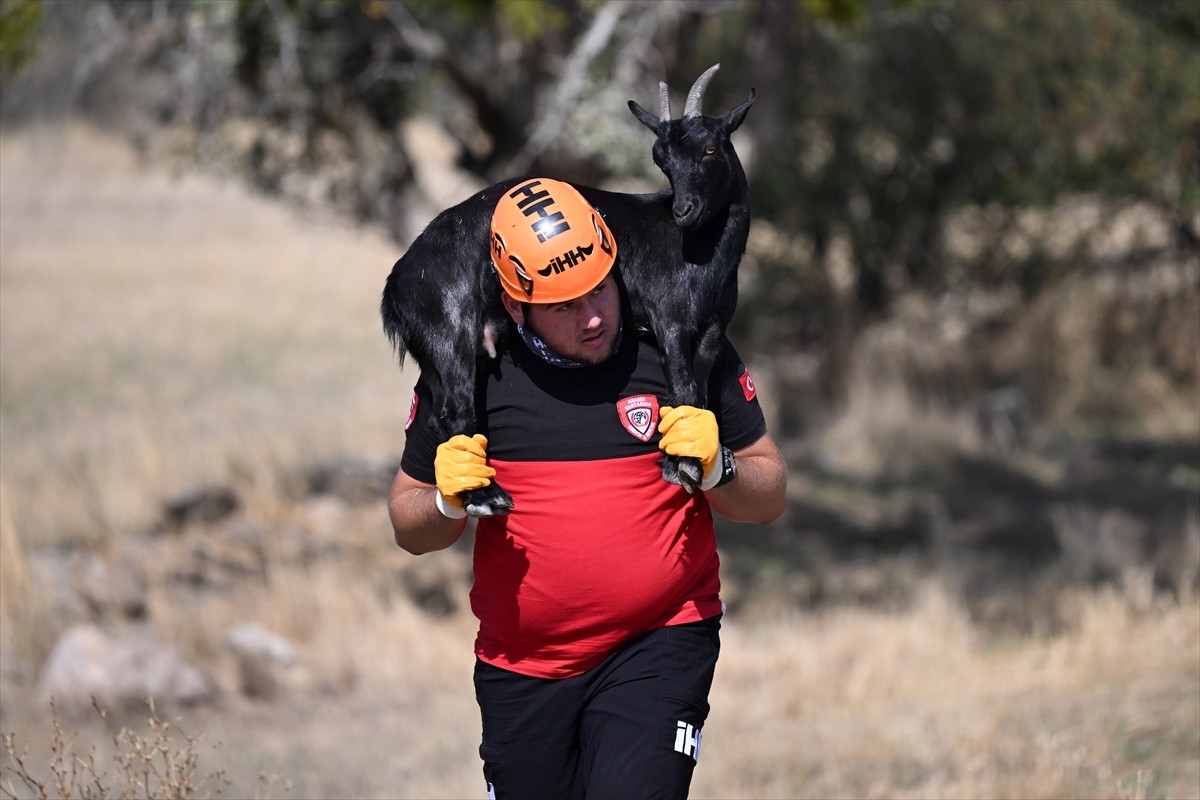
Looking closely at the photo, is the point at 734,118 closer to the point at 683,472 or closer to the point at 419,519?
the point at 683,472

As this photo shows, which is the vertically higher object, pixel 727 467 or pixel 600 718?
pixel 727 467

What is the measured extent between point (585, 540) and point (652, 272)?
0.72 metres

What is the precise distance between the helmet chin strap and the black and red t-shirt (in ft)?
0.14

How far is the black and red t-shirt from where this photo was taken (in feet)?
10.8

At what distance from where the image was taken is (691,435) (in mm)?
3146

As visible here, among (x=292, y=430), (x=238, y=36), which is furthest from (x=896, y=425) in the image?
(x=238, y=36)

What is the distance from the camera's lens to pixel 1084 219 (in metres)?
13.1

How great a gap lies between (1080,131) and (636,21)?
15.1ft

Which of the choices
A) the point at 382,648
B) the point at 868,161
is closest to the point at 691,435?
the point at 382,648

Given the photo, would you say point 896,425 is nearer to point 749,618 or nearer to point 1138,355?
point 1138,355

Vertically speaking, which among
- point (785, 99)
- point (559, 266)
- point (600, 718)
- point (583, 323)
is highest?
point (785, 99)

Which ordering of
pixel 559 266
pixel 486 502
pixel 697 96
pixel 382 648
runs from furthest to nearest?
1. pixel 382 648
2. pixel 697 96
3. pixel 486 502
4. pixel 559 266

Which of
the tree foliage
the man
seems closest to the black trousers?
the man

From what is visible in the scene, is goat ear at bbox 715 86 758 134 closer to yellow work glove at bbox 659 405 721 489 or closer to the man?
the man
